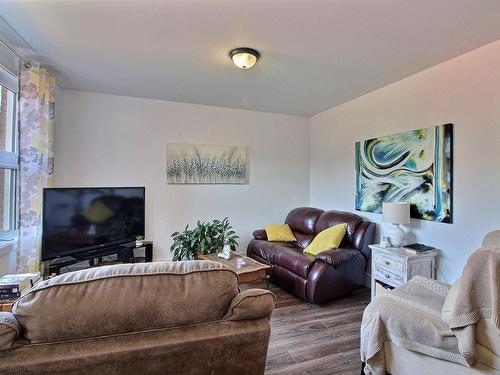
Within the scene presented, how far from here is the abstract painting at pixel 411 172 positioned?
283cm

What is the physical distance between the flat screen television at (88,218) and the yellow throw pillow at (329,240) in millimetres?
2261

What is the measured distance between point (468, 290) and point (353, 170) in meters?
2.84

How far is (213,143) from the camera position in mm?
4500

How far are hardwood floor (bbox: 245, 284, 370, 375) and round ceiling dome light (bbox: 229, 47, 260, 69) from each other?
2477mm

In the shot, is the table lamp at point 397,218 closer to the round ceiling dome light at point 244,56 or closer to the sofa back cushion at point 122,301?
the round ceiling dome light at point 244,56

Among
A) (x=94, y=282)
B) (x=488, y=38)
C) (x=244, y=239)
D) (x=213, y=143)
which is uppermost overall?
(x=488, y=38)

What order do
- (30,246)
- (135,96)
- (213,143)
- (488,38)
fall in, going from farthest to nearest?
1. (213,143)
2. (135,96)
3. (30,246)
4. (488,38)

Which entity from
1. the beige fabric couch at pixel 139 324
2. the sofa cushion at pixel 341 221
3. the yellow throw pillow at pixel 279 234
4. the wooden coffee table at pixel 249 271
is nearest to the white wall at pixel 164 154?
the yellow throw pillow at pixel 279 234

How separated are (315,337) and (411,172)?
6.71 feet

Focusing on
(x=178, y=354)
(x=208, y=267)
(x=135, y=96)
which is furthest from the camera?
(x=135, y=96)

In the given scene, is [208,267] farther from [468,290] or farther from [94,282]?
[468,290]

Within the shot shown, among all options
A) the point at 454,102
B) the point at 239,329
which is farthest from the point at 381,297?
the point at 454,102

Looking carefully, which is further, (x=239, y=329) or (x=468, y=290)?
(x=468, y=290)

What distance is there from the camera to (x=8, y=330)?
808 millimetres
